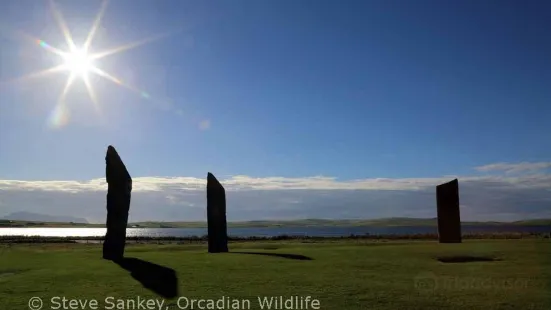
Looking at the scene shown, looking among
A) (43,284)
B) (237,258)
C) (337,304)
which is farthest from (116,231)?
(337,304)

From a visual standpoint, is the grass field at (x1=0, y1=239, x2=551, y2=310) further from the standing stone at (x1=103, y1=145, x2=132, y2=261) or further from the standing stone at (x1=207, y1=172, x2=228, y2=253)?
the standing stone at (x1=207, y1=172, x2=228, y2=253)

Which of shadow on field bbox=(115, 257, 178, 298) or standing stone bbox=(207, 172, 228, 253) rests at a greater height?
standing stone bbox=(207, 172, 228, 253)

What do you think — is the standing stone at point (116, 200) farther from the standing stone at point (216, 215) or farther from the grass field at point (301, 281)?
the standing stone at point (216, 215)

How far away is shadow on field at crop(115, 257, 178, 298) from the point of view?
16094 millimetres

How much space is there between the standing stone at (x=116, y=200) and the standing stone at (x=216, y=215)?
616cm

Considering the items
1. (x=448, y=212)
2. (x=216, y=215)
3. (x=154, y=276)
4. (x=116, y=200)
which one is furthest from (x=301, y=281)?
(x=448, y=212)

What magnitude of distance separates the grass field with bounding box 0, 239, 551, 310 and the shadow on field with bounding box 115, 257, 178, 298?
0.04 metres

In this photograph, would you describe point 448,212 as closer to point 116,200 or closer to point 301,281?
point 301,281

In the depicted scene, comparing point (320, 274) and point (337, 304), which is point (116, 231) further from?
point (337, 304)

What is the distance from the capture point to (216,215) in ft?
105

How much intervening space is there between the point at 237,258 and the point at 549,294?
14633 mm

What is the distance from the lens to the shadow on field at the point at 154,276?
16.1 m

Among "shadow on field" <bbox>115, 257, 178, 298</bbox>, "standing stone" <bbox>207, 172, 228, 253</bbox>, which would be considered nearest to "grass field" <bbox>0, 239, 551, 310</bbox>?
"shadow on field" <bbox>115, 257, 178, 298</bbox>

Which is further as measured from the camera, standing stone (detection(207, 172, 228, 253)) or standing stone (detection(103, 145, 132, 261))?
standing stone (detection(207, 172, 228, 253))
